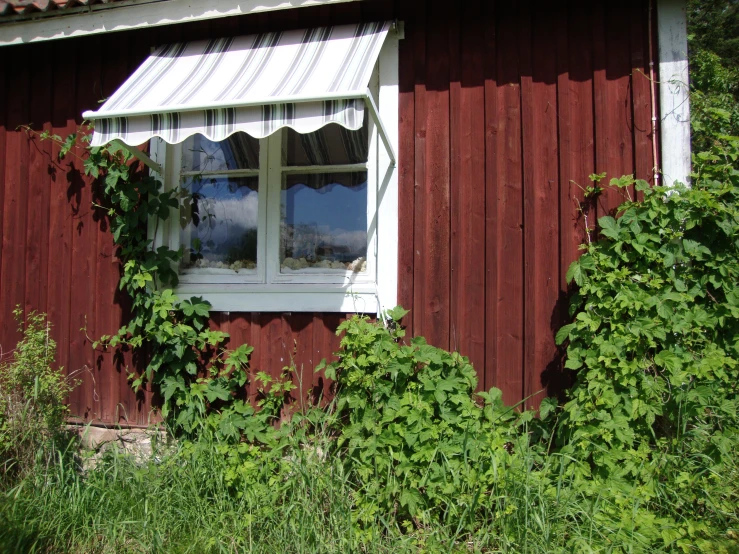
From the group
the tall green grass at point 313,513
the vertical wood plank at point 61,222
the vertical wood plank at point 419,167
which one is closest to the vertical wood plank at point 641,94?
the vertical wood plank at point 419,167

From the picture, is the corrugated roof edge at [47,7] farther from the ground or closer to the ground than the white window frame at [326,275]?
farther from the ground

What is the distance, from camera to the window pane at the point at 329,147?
13.1 feet

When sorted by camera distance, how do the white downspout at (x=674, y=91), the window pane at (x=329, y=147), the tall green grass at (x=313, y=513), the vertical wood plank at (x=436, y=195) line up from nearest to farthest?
the tall green grass at (x=313, y=513) → the white downspout at (x=674, y=91) → the vertical wood plank at (x=436, y=195) → the window pane at (x=329, y=147)

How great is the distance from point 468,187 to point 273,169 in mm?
1527

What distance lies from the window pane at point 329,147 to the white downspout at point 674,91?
2.04m

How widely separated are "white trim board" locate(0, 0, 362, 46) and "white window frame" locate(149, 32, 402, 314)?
818 millimetres

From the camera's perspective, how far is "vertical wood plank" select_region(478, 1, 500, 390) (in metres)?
3.53

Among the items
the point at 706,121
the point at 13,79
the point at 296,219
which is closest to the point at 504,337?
Answer: the point at 296,219

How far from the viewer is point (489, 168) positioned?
142 inches

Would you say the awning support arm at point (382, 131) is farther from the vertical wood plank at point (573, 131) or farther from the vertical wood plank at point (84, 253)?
the vertical wood plank at point (84, 253)

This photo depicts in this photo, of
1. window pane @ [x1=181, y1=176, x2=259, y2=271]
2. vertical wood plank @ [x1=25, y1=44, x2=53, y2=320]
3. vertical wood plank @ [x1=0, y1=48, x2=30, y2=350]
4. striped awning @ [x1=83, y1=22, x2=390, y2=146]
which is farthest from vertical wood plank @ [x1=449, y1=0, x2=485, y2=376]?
vertical wood plank @ [x1=0, y1=48, x2=30, y2=350]

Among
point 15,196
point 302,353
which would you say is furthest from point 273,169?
point 15,196

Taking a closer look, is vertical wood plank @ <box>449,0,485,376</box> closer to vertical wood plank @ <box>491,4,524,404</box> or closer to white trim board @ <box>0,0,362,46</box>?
vertical wood plank @ <box>491,4,524,404</box>

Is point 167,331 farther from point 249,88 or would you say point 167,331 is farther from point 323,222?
point 249,88
